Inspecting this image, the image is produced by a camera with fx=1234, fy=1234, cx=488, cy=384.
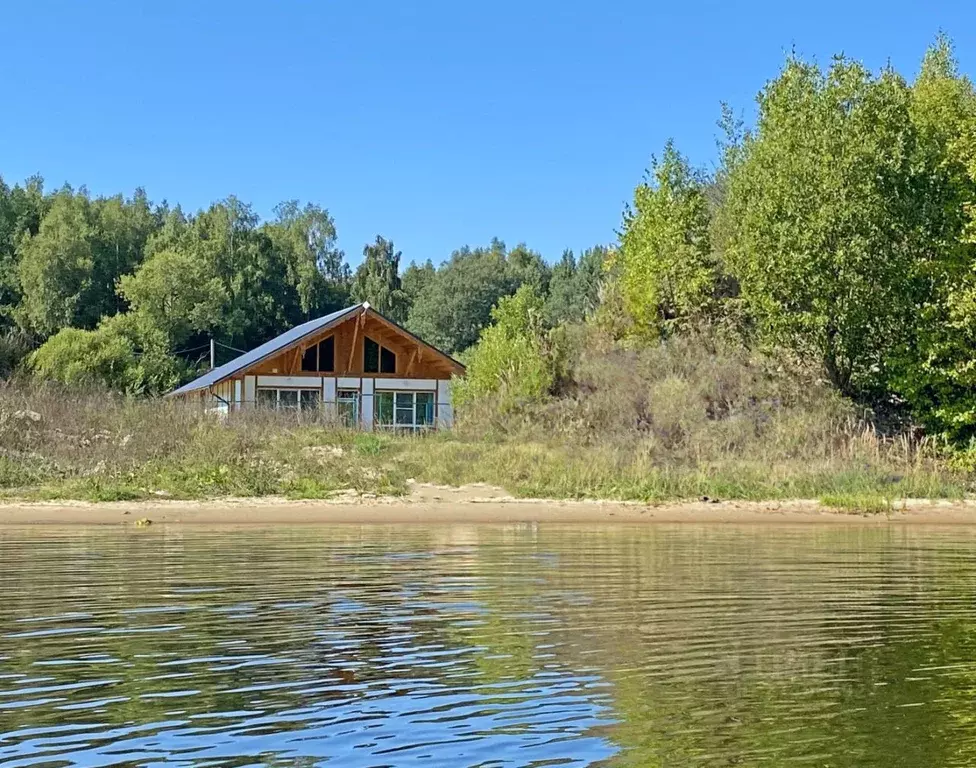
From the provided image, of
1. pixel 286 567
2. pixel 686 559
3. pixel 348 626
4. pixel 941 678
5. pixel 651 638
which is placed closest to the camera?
pixel 941 678

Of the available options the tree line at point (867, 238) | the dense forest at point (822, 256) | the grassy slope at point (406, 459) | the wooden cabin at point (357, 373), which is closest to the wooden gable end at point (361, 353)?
the wooden cabin at point (357, 373)

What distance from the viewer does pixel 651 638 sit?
9789 mm

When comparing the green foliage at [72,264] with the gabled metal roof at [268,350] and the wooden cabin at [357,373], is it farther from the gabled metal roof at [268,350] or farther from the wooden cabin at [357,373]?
the wooden cabin at [357,373]

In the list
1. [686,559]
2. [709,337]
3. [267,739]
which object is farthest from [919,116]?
[267,739]

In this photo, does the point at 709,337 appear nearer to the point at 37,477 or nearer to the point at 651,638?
the point at 37,477

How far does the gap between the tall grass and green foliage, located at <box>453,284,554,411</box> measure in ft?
2.70

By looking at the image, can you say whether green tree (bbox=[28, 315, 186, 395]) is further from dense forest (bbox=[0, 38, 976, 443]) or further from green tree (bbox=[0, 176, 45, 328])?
green tree (bbox=[0, 176, 45, 328])

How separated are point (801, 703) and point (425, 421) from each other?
147ft

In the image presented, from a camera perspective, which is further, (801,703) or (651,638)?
(651,638)

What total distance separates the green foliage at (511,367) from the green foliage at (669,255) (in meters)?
3.42

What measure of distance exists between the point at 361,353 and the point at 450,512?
93.8 ft

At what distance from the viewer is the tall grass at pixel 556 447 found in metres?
25.4

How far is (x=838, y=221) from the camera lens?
28922 millimetres

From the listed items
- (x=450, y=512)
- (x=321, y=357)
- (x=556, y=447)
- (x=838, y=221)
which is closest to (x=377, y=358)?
(x=321, y=357)
